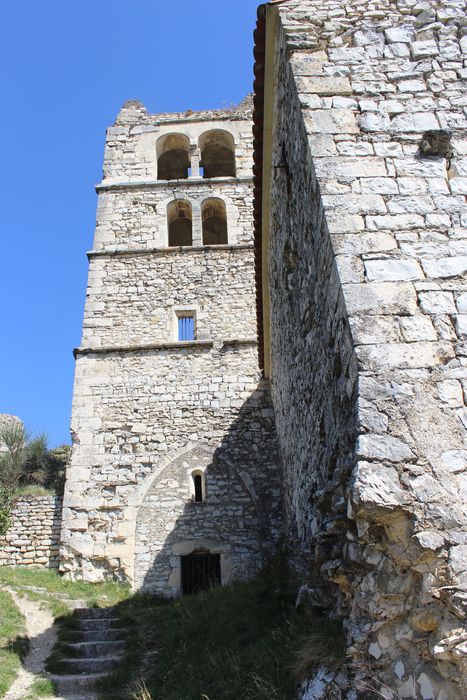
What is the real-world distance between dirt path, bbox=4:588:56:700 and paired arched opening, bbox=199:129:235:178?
1159cm

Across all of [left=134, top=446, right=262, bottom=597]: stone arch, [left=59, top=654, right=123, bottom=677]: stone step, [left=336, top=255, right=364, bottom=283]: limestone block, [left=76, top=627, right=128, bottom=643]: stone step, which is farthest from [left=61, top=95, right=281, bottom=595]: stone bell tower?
[left=336, top=255, right=364, bottom=283]: limestone block

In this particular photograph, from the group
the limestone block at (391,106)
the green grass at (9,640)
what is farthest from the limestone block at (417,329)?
the green grass at (9,640)

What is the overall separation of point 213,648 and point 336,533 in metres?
2.87

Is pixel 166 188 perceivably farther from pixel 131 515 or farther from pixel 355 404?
pixel 355 404

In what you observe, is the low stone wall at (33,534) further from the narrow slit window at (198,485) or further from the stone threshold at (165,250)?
the stone threshold at (165,250)

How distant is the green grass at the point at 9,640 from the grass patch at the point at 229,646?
95cm

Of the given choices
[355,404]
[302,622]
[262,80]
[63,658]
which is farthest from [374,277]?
[63,658]

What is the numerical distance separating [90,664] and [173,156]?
527 inches

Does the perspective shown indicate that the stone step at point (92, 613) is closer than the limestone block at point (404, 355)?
No

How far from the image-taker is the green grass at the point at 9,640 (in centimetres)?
587

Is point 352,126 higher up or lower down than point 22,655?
higher up

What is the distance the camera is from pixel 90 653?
6852mm

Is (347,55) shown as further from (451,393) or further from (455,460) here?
(455,460)

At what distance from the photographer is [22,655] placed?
6500mm
